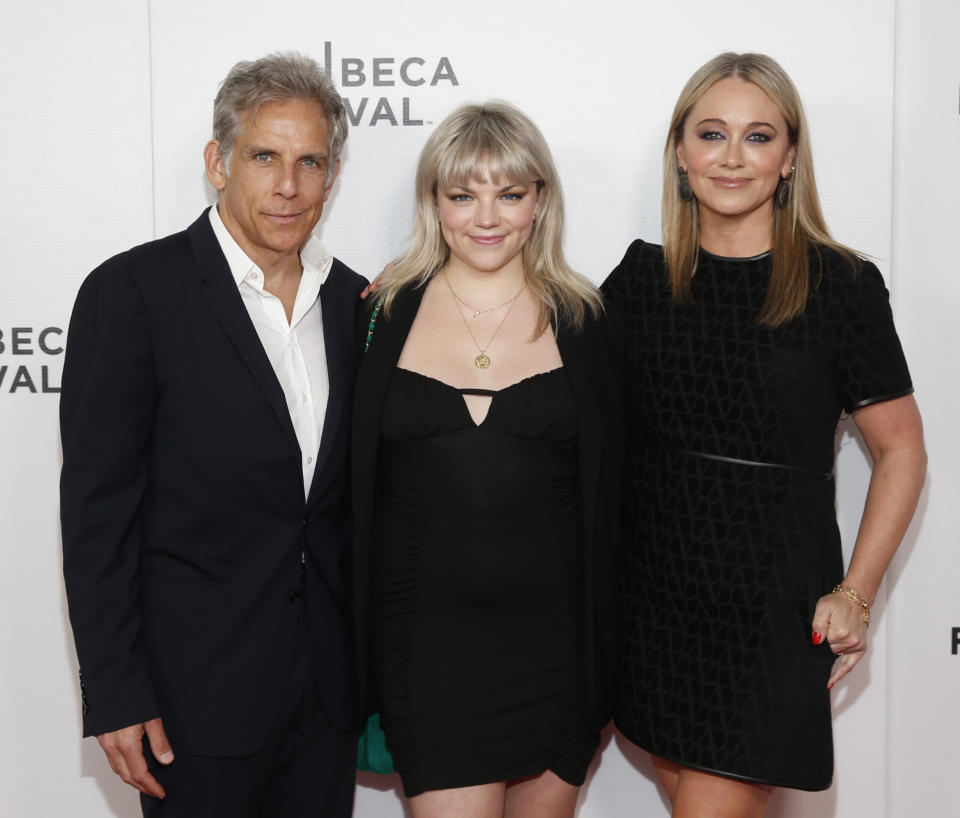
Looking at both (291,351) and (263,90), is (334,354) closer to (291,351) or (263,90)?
(291,351)

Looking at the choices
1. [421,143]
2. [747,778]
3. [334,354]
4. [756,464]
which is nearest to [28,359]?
[334,354]

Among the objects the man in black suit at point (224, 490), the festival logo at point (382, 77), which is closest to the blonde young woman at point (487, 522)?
the man in black suit at point (224, 490)

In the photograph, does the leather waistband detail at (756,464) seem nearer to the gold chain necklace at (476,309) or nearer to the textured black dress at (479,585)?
the textured black dress at (479,585)

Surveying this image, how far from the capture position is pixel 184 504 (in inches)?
80.6

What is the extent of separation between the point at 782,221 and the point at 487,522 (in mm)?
965

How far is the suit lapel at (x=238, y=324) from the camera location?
2.04 metres

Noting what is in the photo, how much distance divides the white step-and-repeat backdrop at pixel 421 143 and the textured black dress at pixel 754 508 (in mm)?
761

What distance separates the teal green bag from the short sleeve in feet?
4.47

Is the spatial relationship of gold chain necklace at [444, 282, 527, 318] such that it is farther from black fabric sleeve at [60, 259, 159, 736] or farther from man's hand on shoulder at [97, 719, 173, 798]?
man's hand on shoulder at [97, 719, 173, 798]

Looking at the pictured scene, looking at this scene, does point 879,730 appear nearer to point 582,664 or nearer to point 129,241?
point 582,664

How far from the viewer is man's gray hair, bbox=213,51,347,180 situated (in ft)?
7.06

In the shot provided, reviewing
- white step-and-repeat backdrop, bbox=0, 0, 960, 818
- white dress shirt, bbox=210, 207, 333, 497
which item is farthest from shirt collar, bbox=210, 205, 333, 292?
white step-and-repeat backdrop, bbox=0, 0, 960, 818

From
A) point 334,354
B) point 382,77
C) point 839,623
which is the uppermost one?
point 382,77

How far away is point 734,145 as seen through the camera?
224 cm
